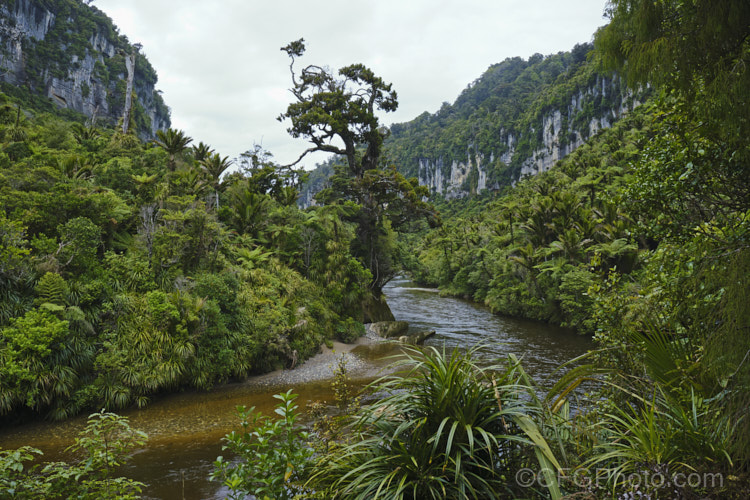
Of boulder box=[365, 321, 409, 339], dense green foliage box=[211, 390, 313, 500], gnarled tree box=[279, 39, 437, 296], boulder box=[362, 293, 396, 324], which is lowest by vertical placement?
boulder box=[365, 321, 409, 339]

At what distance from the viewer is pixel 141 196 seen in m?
14.7

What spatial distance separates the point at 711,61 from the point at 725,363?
187 centimetres

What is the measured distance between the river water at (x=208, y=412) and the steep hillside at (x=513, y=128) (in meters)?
45.8

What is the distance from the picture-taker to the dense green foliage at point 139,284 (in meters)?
8.51

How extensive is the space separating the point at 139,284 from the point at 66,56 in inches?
2610

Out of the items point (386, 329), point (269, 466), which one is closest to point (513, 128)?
point (386, 329)

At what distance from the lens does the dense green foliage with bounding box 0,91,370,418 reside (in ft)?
27.9

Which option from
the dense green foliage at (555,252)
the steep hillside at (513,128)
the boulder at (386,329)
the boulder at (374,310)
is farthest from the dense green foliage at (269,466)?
the steep hillside at (513,128)

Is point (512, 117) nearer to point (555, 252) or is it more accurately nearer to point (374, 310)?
point (555, 252)

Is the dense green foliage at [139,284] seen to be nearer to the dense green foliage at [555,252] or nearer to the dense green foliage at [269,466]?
the dense green foliage at [269,466]

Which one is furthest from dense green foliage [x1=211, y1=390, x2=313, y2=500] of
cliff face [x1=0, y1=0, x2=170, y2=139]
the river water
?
cliff face [x1=0, y1=0, x2=170, y2=139]

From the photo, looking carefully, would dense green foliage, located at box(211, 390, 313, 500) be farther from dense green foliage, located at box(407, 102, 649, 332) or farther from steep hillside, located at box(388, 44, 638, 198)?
steep hillside, located at box(388, 44, 638, 198)

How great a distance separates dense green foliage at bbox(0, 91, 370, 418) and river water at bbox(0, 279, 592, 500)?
1.72ft

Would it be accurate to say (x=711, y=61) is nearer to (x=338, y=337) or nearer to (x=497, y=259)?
(x=338, y=337)
